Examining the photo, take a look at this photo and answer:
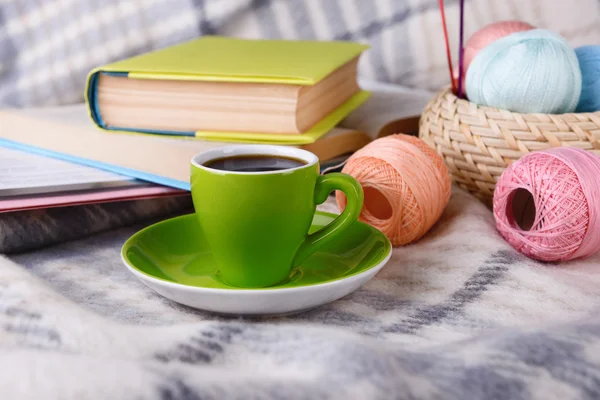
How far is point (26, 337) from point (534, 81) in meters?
0.49

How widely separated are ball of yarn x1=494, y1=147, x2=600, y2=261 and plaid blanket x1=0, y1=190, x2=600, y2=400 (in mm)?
19

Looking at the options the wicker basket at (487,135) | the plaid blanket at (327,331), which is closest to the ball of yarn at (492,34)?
the wicker basket at (487,135)

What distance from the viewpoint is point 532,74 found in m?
0.66

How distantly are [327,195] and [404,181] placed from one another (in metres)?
0.10

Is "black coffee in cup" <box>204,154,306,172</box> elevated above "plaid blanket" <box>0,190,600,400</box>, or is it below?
above

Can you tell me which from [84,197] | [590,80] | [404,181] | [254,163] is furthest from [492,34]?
[84,197]

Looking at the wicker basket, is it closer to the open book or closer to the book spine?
the open book

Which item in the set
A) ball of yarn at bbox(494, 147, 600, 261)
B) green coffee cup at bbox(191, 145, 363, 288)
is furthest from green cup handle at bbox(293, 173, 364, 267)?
ball of yarn at bbox(494, 147, 600, 261)

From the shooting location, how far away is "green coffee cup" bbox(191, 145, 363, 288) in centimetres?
52

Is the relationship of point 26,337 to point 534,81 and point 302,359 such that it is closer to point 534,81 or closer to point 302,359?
point 302,359

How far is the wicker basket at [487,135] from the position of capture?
2.15ft

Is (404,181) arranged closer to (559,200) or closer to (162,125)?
(559,200)

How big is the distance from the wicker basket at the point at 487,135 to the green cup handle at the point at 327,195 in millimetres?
191

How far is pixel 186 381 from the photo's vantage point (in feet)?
1.28
